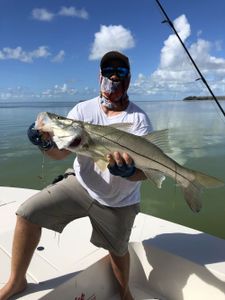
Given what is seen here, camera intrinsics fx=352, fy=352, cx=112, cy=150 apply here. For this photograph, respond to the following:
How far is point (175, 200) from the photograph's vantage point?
887 centimetres

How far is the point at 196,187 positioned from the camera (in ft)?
9.62

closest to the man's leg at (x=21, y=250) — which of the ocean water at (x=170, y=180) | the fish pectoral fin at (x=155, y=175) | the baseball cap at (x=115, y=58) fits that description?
the fish pectoral fin at (x=155, y=175)

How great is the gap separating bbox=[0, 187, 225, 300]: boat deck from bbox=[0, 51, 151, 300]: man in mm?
361

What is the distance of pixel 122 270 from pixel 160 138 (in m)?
1.46

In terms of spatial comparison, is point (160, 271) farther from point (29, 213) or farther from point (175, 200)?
point (175, 200)

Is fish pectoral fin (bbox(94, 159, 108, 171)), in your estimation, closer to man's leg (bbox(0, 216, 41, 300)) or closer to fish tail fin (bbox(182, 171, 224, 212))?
fish tail fin (bbox(182, 171, 224, 212))

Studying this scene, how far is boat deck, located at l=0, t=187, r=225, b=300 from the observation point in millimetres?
3486

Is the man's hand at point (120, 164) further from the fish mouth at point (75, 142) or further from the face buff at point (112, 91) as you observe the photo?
the face buff at point (112, 91)

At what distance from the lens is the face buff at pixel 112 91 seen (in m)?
3.34

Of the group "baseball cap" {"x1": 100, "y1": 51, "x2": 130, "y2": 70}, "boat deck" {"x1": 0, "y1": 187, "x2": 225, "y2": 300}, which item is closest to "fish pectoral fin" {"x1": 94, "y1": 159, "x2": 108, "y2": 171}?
"baseball cap" {"x1": 100, "y1": 51, "x2": 130, "y2": 70}

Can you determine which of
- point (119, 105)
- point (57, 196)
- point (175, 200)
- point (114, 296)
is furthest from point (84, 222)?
point (175, 200)

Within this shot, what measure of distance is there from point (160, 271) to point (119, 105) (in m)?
1.95

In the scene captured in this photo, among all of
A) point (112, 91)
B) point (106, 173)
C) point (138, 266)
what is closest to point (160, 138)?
point (106, 173)

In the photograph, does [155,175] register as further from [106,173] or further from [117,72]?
[117,72]
